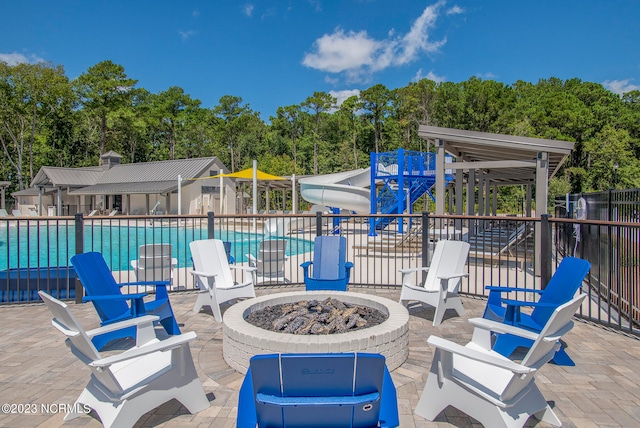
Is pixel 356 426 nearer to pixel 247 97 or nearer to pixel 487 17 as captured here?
pixel 487 17

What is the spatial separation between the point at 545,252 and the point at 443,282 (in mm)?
1628

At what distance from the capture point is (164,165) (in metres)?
30.8

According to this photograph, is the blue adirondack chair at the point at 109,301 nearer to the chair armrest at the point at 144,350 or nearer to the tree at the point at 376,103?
the chair armrest at the point at 144,350

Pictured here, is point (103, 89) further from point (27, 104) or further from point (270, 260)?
point (270, 260)

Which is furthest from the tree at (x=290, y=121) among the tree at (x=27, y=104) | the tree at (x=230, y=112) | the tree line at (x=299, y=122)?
the tree at (x=27, y=104)

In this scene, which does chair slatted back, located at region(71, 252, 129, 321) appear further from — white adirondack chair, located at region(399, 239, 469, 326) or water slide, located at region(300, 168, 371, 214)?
water slide, located at region(300, 168, 371, 214)

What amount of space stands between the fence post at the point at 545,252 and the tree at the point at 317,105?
34432 mm

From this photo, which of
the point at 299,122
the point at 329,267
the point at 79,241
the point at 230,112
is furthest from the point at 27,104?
the point at 329,267

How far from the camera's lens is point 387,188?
18.5 metres

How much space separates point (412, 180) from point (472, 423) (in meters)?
15.4

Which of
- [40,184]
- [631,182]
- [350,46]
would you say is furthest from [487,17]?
[40,184]

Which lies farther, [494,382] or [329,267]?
[329,267]

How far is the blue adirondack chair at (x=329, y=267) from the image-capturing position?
5.46 metres

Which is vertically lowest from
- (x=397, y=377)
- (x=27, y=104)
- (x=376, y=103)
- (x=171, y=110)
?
(x=397, y=377)
